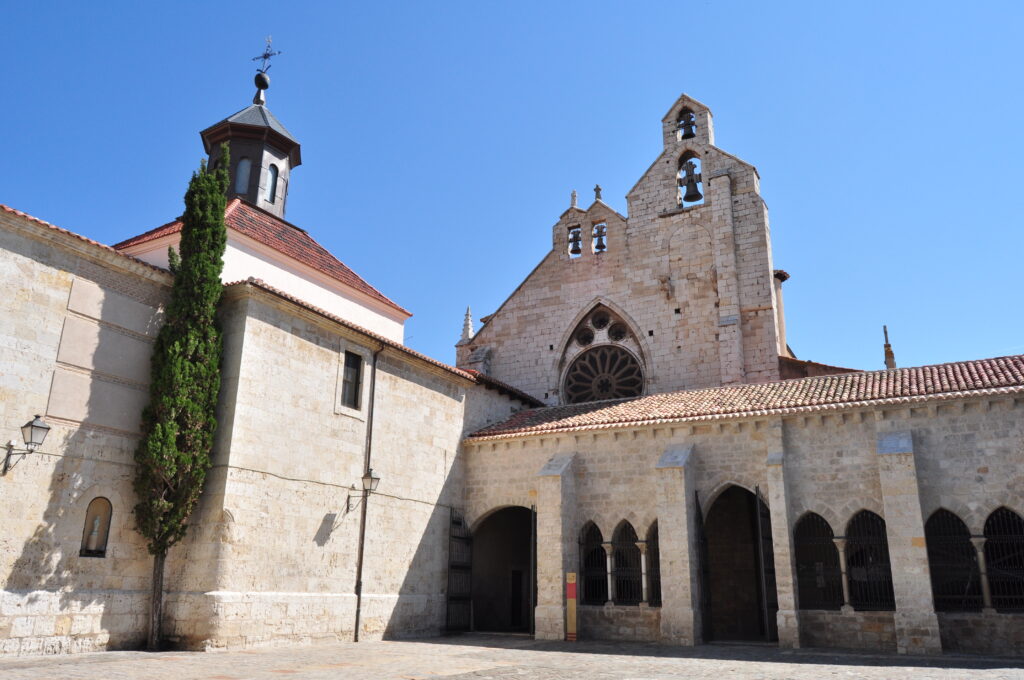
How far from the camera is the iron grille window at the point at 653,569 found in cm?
1658

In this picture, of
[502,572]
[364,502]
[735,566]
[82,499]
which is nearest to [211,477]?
[82,499]

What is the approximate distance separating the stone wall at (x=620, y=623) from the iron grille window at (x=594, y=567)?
51cm

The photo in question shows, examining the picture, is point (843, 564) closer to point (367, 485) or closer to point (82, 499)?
point (367, 485)

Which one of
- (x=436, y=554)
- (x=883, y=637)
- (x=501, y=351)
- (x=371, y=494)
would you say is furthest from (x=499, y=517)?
(x=883, y=637)

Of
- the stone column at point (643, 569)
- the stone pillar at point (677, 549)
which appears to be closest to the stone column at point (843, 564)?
the stone pillar at point (677, 549)

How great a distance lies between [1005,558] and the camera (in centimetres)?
1372

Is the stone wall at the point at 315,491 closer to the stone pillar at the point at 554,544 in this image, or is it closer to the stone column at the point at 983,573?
the stone pillar at the point at 554,544

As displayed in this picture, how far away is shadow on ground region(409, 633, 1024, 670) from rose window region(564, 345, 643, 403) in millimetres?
9222

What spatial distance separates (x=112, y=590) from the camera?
40.0 ft

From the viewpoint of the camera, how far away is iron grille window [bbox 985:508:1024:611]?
13.6 meters

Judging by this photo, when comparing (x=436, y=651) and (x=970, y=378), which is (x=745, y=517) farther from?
(x=436, y=651)

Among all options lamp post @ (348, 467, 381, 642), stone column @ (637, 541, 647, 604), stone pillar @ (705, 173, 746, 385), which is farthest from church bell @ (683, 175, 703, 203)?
lamp post @ (348, 467, 381, 642)

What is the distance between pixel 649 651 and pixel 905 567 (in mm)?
4866

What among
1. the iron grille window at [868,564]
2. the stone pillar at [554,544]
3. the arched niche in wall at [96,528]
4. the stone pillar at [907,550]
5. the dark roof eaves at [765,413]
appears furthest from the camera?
the stone pillar at [554,544]
